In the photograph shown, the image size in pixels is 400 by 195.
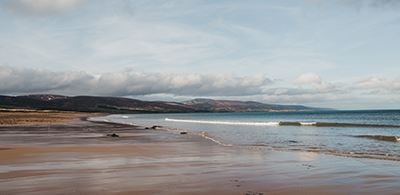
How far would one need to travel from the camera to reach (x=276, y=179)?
1243 cm

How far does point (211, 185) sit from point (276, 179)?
2.16 metres

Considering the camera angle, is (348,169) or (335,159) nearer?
(348,169)

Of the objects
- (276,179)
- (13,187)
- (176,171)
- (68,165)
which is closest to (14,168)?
(68,165)

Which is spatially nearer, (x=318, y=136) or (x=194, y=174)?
(x=194, y=174)

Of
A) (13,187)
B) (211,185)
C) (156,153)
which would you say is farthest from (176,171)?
(156,153)

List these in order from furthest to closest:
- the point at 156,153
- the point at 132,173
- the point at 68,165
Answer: the point at 156,153 → the point at 68,165 → the point at 132,173

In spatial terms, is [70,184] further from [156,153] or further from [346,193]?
[156,153]

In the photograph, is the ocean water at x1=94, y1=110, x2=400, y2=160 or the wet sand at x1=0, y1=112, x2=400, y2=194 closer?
the wet sand at x1=0, y1=112, x2=400, y2=194

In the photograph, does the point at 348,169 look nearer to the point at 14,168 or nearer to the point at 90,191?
the point at 90,191

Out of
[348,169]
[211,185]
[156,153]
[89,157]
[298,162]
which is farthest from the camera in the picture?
[156,153]

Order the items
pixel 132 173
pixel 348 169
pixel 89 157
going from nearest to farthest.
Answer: pixel 132 173 → pixel 348 169 → pixel 89 157

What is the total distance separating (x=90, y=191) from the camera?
34.2ft

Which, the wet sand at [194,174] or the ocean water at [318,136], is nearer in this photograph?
the wet sand at [194,174]

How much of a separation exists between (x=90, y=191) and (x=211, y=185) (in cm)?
302
